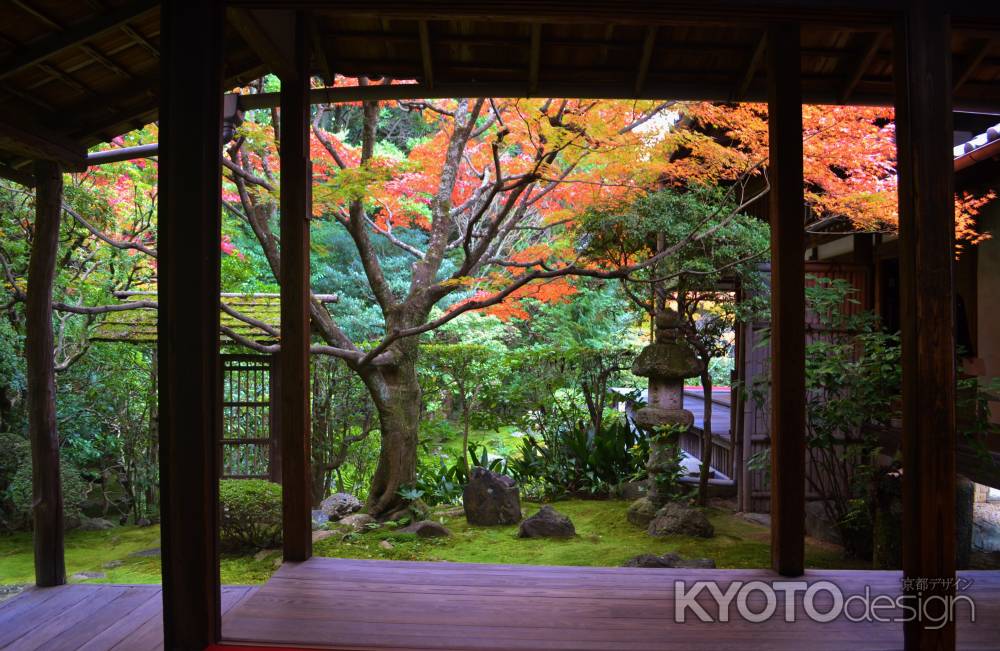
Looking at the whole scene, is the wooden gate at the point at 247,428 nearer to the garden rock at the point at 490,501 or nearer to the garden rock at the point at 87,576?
the garden rock at the point at 87,576

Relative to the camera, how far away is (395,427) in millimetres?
7859

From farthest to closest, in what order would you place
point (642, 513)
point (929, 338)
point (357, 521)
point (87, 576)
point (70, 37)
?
1. point (357, 521)
2. point (642, 513)
3. point (87, 576)
4. point (70, 37)
5. point (929, 338)

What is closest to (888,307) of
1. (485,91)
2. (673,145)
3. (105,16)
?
(673,145)

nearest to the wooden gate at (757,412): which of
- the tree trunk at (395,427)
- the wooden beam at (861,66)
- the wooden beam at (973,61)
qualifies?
the wooden beam at (861,66)

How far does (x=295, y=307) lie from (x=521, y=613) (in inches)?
76.2

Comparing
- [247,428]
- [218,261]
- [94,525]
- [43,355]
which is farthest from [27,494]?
[218,261]

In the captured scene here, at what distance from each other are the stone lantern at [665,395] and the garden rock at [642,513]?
0.28ft

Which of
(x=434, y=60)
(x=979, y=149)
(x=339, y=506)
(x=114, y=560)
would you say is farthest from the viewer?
(x=339, y=506)

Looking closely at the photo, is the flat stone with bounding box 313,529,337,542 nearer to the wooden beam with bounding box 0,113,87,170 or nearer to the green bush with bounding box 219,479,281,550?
the green bush with bounding box 219,479,281,550

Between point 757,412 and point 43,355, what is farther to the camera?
point 757,412

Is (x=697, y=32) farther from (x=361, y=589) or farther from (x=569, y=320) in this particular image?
(x=569, y=320)

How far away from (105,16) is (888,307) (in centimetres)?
792

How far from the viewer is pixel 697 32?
3852 mm

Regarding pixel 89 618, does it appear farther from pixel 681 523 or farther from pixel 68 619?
pixel 681 523
